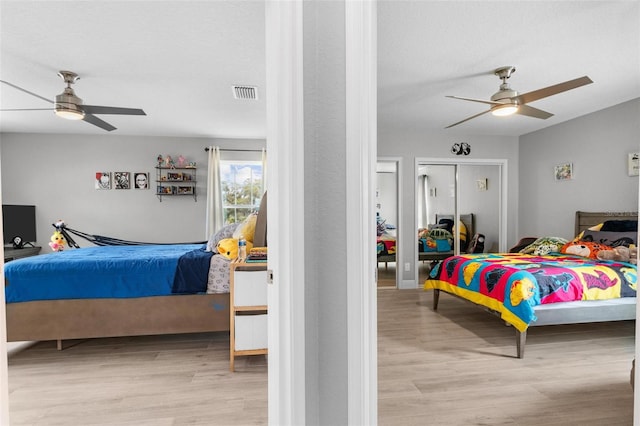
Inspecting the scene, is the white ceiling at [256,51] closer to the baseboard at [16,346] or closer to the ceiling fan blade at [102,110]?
the ceiling fan blade at [102,110]

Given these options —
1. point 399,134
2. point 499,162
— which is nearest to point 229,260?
point 399,134

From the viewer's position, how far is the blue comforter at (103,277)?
8.15ft

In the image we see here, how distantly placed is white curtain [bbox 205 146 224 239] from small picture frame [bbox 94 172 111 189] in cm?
150

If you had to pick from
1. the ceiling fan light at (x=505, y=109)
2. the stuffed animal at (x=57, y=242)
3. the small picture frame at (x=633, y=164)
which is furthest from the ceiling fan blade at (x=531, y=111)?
the stuffed animal at (x=57, y=242)

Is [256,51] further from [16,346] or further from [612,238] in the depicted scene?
[612,238]

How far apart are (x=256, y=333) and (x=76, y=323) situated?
4.94 feet

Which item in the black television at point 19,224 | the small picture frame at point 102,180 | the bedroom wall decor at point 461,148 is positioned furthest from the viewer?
the bedroom wall decor at point 461,148

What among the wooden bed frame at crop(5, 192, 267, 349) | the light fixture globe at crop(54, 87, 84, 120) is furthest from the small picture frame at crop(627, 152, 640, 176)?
the light fixture globe at crop(54, 87, 84, 120)

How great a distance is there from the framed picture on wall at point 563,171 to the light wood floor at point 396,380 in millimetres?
2098

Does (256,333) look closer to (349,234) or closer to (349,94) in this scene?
(349,234)

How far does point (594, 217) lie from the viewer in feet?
12.9

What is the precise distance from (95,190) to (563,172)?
691 cm

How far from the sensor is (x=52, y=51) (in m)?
2.32

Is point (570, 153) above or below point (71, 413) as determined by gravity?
above
